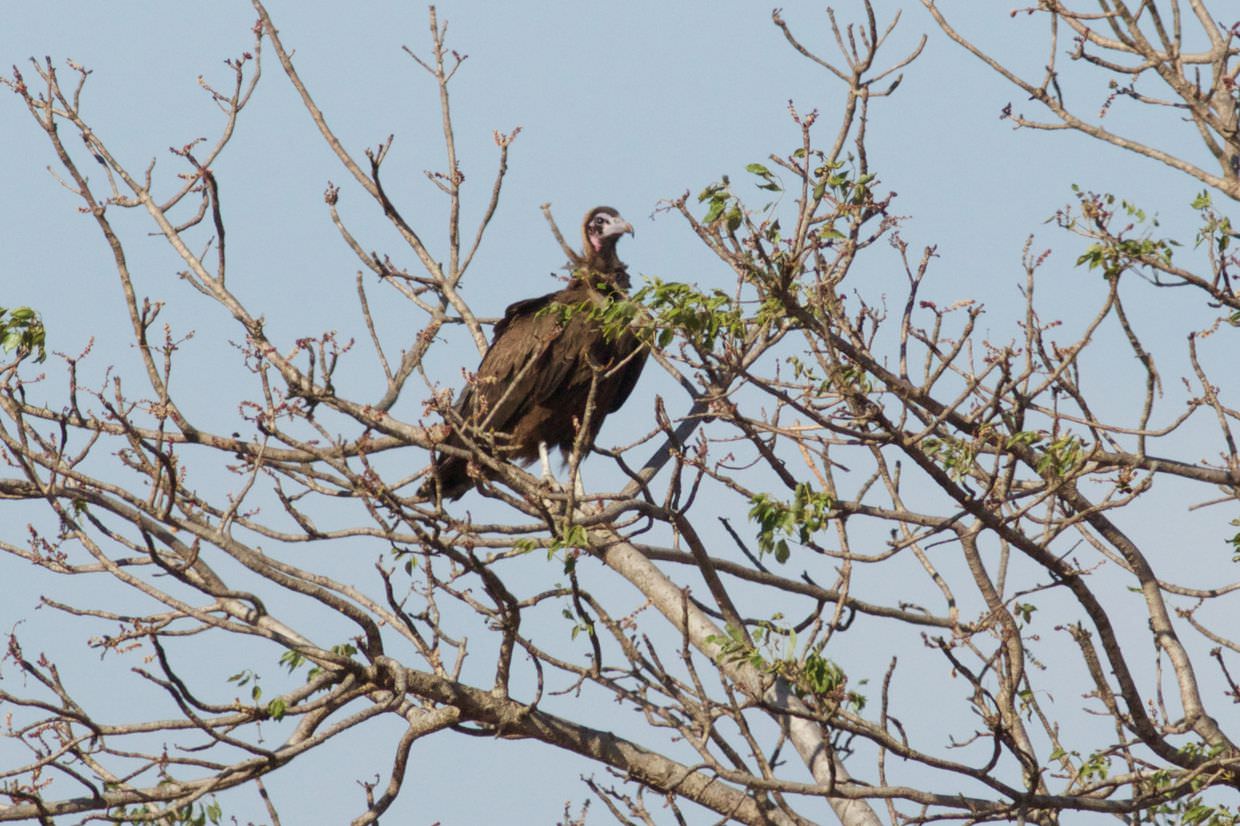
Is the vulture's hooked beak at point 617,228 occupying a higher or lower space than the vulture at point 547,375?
higher

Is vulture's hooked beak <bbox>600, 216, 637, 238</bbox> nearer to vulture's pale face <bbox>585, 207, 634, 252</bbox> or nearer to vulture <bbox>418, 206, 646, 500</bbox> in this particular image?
vulture's pale face <bbox>585, 207, 634, 252</bbox>

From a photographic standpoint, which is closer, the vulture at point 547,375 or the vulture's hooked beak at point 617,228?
the vulture at point 547,375

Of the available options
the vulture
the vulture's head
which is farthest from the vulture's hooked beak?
the vulture

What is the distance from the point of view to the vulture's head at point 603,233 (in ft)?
30.1

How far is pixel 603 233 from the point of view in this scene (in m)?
9.31

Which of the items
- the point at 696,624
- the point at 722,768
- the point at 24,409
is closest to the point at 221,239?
the point at 24,409

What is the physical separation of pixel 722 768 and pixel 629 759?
66 centimetres

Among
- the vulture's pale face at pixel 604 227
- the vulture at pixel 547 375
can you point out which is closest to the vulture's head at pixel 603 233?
the vulture's pale face at pixel 604 227

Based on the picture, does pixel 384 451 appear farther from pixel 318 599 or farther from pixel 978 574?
pixel 978 574

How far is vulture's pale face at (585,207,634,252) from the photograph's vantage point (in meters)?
9.26

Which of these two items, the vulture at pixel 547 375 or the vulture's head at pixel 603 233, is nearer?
the vulture at pixel 547 375

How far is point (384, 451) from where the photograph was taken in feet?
21.9

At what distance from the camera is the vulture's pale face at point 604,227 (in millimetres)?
9258

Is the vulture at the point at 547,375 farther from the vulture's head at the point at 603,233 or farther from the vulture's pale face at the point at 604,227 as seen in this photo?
the vulture's pale face at the point at 604,227
